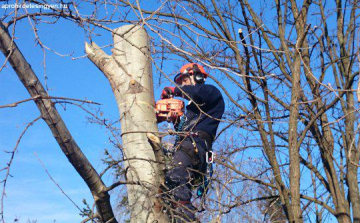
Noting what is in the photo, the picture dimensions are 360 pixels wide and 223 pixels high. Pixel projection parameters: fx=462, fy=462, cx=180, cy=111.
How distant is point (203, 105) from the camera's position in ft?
14.3

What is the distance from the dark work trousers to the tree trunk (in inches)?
9.4

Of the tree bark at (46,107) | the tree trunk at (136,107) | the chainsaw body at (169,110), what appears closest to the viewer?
the tree bark at (46,107)

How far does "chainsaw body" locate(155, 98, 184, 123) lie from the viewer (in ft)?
12.1

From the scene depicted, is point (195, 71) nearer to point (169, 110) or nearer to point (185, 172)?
point (169, 110)

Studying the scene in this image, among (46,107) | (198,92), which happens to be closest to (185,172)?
(198,92)

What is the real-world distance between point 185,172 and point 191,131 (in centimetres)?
48

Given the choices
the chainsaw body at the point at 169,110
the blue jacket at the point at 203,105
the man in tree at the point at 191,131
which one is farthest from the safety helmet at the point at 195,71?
the chainsaw body at the point at 169,110

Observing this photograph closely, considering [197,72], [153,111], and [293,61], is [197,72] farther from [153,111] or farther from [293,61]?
[293,61]

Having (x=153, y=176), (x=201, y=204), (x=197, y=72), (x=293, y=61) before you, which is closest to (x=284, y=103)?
(x=293, y=61)

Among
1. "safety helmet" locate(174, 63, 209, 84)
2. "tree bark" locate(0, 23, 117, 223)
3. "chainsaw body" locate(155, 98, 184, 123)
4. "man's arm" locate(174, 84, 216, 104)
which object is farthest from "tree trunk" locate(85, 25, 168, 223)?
"safety helmet" locate(174, 63, 209, 84)

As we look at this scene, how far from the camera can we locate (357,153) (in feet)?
24.5

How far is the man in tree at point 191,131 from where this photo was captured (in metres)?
3.58

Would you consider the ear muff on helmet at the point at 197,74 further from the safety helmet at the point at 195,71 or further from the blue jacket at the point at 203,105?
the blue jacket at the point at 203,105

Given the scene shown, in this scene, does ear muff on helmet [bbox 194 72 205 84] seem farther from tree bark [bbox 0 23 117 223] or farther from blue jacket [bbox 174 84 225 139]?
tree bark [bbox 0 23 117 223]
